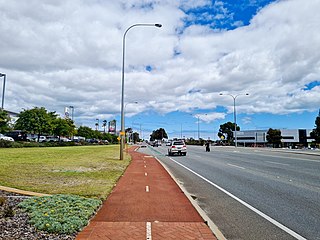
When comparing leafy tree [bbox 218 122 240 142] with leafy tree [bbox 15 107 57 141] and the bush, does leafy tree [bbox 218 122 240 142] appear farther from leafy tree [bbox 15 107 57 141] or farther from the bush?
the bush

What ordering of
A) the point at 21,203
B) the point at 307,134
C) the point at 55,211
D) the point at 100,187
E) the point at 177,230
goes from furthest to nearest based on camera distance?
the point at 307,134 < the point at 100,187 < the point at 21,203 < the point at 55,211 < the point at 177,230

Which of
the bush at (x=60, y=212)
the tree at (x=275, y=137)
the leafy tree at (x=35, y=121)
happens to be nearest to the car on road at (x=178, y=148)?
the bush at (x=60, y=212)

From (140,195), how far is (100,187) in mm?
1712

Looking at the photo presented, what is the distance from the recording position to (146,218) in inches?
271

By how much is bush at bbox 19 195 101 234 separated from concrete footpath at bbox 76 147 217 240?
0.20 m

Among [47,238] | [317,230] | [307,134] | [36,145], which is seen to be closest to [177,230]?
[47,238]

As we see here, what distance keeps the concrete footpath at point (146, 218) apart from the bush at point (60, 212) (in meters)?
0.20

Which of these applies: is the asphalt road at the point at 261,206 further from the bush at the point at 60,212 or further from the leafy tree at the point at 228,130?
the leafy tree at the point at 228,130

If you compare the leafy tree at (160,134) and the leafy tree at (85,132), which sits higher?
the leafy tree at (160,134)

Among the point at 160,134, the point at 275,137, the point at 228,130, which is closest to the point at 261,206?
the point at 275,137

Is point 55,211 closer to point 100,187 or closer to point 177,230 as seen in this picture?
point 177,230

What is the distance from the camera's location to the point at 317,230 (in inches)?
244

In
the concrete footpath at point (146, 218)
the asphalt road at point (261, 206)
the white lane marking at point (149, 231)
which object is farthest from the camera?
the asphalt road at point (261, 206)

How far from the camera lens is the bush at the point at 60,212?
577cm
